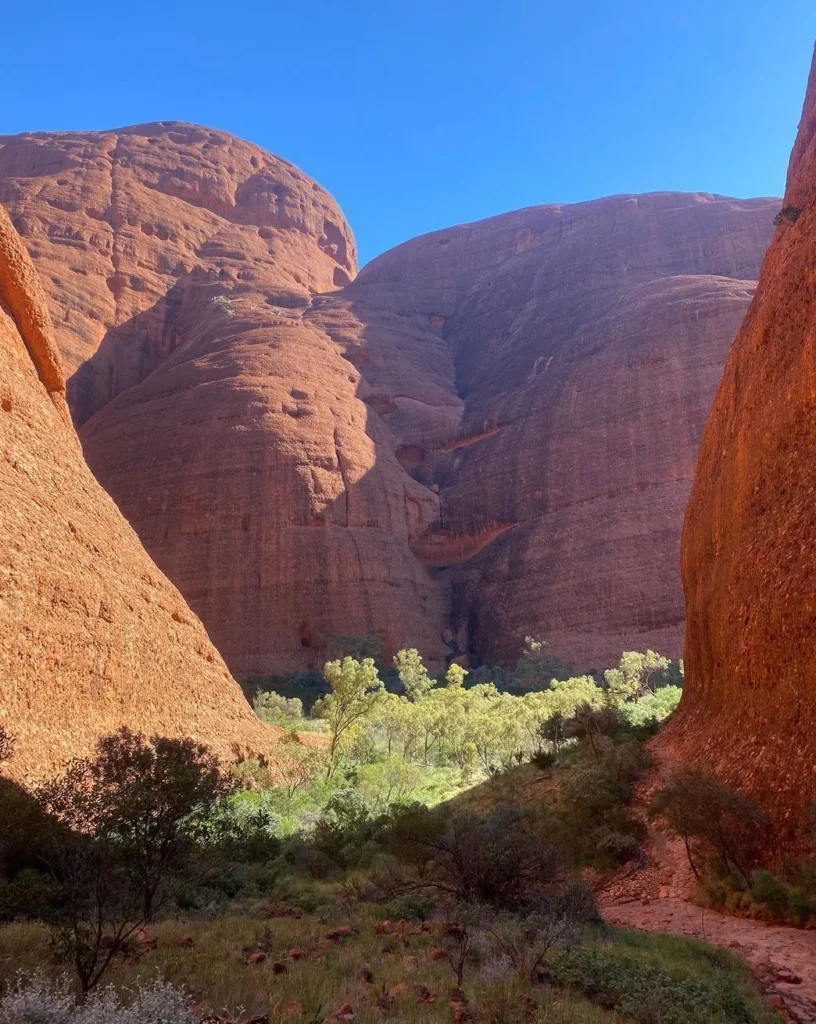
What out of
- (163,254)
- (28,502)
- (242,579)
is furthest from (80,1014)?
(163,254)

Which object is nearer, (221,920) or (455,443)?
(221,920)

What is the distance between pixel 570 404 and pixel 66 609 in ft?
158

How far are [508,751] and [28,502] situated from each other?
19293mm

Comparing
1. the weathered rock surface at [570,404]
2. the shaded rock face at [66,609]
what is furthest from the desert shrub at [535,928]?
the weathered rock surface at [570,404]

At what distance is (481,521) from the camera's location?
54.3m

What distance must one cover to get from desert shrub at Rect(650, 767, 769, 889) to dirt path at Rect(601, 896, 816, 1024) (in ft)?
2.25

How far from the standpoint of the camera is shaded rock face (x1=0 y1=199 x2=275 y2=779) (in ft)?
39.0

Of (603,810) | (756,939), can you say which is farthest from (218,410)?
(756,939)

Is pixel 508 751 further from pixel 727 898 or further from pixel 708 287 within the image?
pixel 708 287

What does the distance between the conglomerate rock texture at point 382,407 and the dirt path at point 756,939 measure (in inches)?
1305

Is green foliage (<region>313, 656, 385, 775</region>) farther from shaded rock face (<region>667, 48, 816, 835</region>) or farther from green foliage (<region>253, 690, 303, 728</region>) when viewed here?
shaded rock face (<region>667, 48, 816, 835</region>)

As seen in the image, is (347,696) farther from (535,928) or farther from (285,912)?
(535,928)

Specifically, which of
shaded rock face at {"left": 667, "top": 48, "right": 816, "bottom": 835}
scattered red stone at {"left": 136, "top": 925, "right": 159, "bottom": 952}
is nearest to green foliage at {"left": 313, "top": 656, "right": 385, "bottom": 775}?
shaded rock face at {"left": 667, "top": 48, "right": 816, "bottom": 835}

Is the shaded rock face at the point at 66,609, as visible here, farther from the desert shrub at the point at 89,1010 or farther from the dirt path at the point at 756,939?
the dirt path at the point at 756,939
